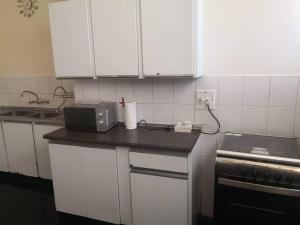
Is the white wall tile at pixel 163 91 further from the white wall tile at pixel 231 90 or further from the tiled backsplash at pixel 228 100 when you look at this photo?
the white wall tile at pixel 231 90

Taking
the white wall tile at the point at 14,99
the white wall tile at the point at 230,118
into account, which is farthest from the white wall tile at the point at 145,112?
the white wall tile at the point at 14,99

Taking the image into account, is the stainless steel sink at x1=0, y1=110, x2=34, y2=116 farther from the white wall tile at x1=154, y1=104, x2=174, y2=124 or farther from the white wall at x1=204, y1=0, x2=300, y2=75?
the white wall at x1=204, y1=0, x2=300, y2=75

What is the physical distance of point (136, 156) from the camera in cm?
181

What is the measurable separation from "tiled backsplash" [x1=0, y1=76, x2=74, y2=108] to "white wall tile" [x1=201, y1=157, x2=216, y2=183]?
161 centimetres

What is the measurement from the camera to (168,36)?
1.76 meters

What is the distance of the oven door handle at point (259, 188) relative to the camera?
139 cm

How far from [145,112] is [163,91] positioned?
26 cm

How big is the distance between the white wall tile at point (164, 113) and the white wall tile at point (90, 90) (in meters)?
0.61

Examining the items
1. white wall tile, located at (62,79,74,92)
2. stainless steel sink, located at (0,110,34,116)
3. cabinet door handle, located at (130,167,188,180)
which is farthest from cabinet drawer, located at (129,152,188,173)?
stainless steel sink, located at (0,110,34,116)

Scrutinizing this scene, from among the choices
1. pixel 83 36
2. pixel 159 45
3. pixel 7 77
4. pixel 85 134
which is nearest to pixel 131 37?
pixel 159 45

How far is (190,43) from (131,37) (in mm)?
450

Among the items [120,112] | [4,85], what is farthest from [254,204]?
[4,85]

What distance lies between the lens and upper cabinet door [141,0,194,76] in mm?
1697

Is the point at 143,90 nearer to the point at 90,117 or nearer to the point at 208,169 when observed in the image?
the point at 90,117
